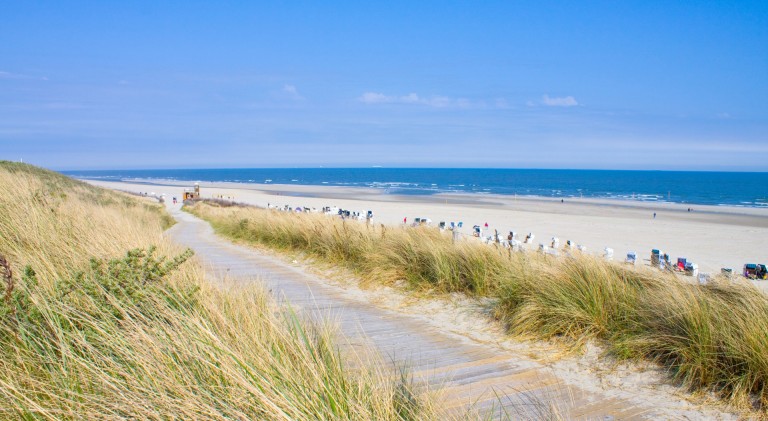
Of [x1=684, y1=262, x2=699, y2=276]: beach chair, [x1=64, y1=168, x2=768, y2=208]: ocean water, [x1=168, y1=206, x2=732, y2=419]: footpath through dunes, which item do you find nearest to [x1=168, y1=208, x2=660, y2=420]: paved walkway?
[x1=168, y1=206, x2=732, y2=419]: footpath through dunes

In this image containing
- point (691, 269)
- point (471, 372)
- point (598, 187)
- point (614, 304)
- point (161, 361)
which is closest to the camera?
point (161, 361)

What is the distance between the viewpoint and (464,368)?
445 cm

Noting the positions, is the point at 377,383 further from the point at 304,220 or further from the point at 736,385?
the point at 304,220

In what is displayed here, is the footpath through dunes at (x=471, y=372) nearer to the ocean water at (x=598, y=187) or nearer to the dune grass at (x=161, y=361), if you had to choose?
the dune grass at (x=161, y=361)

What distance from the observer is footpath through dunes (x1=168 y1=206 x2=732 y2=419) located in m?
3.64

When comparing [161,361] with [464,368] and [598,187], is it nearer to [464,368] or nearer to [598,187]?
[464,368]

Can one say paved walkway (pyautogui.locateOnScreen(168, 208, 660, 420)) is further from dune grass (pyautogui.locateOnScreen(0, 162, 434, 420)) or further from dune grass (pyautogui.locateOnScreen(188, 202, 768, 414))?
dune grass (pyautogui.locateOnScreen(188, 202, 768, 414))

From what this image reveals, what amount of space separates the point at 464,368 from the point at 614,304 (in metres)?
1.81

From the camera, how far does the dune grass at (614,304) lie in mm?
3943

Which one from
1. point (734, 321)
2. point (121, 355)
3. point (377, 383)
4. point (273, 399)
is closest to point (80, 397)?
point (121, 355)

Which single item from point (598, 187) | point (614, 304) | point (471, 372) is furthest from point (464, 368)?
point (598, 187)

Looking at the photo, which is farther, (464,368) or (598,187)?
(598,187)

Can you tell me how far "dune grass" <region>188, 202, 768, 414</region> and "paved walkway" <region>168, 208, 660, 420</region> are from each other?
26.6 inches

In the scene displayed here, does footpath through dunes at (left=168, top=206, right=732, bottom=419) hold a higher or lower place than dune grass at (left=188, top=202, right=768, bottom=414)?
lower
